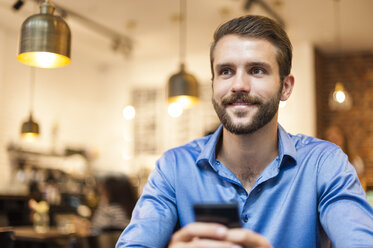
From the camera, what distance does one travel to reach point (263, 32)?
1.48 m

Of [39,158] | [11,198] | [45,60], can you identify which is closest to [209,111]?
[39,158]

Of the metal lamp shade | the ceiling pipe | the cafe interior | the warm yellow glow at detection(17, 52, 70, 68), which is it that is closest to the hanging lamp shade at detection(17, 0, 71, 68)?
the warm yellow glow at detection(17, 52, 70, 68)

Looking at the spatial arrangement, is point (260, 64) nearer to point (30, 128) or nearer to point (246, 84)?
point (246, 84)

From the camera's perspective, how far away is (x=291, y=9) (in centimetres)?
635

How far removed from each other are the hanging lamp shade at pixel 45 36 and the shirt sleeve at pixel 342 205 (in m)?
1.63

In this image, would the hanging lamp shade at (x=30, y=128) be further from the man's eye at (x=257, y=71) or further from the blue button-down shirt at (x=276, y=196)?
the man's eye at (x=257, y=71)

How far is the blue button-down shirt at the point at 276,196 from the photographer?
132cm

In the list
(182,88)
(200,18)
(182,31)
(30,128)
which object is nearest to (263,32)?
(182,88)

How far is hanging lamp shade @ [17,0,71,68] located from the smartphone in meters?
1.76

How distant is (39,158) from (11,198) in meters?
1.30

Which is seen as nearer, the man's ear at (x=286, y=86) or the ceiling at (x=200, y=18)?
the man's ear at (x=286, y=86)

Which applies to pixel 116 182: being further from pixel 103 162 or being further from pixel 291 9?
pixel 103 162

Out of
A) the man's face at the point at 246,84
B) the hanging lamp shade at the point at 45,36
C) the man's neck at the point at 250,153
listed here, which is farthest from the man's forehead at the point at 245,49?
the hanging lamp shade at the point at 45,36

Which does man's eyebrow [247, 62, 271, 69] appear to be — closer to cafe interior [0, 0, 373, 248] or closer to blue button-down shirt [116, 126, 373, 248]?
blue button-down shirt [116, 126, 373, 248]
